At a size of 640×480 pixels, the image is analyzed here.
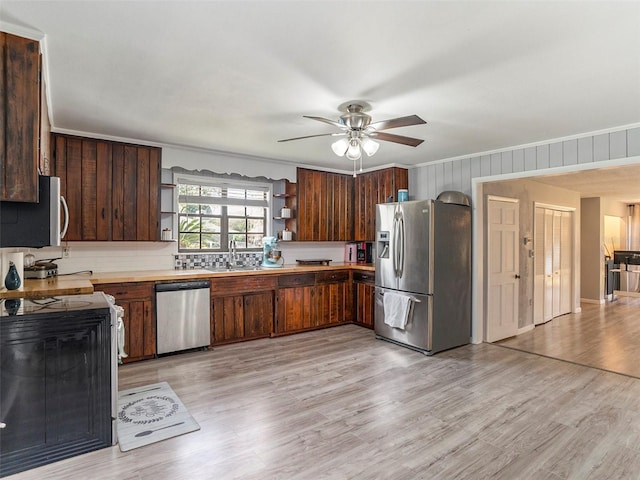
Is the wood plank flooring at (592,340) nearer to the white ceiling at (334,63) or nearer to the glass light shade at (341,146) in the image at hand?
the white ceiling at (334,63)

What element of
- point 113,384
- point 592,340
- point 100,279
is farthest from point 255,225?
point 592,340

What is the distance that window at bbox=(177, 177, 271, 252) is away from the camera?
474cm

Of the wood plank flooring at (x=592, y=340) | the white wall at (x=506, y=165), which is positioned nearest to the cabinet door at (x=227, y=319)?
the white wall at (x=506, y=165)

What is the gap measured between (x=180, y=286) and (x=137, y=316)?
1.70ft

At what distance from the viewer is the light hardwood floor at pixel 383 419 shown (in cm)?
213

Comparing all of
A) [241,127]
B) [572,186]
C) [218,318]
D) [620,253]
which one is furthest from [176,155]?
[620,253]

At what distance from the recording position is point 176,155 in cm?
451

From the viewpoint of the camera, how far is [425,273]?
4.17 metres

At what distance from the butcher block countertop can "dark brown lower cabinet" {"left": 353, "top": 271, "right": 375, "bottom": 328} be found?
0.15m

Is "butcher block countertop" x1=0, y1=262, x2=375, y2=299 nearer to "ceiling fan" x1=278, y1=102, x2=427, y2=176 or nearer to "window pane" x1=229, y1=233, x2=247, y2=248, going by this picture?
"window pane" x1=229, y1=233, x2=247, y2=248

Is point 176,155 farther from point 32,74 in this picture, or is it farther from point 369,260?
point 369,260

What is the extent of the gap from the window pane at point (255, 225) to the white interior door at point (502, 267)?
3.18 meters

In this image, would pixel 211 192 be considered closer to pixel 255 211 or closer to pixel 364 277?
pixel 255 211

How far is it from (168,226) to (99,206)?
817 millimetres
